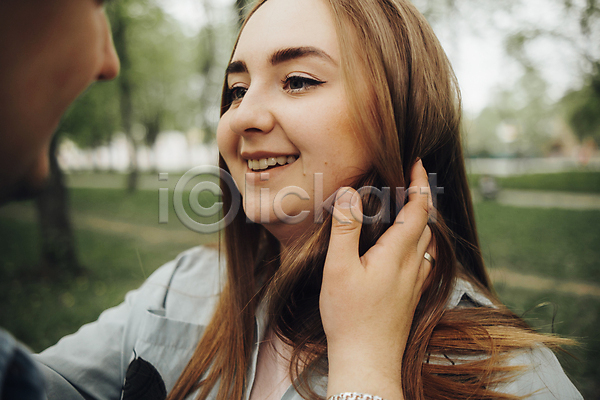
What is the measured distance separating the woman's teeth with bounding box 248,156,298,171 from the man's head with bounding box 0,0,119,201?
32.4 inches

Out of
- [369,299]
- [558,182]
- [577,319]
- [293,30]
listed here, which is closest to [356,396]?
[369,299]

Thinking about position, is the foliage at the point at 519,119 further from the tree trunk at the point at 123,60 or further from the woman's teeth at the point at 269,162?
the tree trunk at the point at 123,60

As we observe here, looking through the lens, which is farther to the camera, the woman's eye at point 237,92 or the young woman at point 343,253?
the woman's eye at point 237,92

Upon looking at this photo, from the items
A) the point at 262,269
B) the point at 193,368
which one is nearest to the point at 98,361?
the point at 193,368

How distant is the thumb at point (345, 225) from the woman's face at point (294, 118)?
12 cm

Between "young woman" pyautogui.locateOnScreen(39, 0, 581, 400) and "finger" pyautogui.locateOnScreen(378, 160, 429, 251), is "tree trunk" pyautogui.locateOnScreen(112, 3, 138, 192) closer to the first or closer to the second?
"young woman" pyautogui.locateOnScreen(39, 0, 581, 400)

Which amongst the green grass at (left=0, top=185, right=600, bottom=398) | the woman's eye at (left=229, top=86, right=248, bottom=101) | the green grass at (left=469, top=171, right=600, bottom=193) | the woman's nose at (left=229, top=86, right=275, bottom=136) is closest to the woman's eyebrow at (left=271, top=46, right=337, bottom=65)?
the woman's nose at (left=229, top=86, right=275, bottom=136)

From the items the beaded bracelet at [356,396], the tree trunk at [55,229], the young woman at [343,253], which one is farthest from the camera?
the tree trunk at [55,229]

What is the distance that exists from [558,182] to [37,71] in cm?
2085

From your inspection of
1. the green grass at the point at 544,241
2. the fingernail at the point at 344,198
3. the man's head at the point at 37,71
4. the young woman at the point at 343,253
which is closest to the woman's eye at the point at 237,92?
the young woman at the point at 343,253

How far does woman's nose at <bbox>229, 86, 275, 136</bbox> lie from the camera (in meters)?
1.43

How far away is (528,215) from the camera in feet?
39.0

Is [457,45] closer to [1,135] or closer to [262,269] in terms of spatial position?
[262,269]

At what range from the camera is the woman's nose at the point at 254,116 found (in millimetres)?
1433
